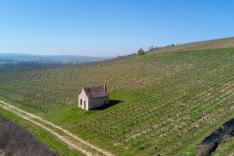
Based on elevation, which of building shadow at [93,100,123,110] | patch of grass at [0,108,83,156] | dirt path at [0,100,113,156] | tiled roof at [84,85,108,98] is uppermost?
tiled roof at [84,85,108,98]

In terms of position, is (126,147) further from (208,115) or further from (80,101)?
(80,101)

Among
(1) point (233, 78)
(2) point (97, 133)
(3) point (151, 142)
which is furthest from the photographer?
(1) point (233, 78)

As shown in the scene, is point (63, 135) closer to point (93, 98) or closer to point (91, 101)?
point (91, 101)

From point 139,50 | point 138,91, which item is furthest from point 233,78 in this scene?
point 139,50

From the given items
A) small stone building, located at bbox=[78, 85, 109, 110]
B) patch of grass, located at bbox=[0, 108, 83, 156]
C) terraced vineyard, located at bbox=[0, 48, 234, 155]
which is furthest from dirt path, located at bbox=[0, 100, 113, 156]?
small stone building, located at bbox=[78, 85, 109, 110]

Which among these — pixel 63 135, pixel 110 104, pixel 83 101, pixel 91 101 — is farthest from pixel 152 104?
pixel 63 135

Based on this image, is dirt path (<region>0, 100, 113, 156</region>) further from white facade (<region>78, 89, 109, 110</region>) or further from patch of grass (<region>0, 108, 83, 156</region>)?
white facade (<region>78, 89, 109, 110</region>)
